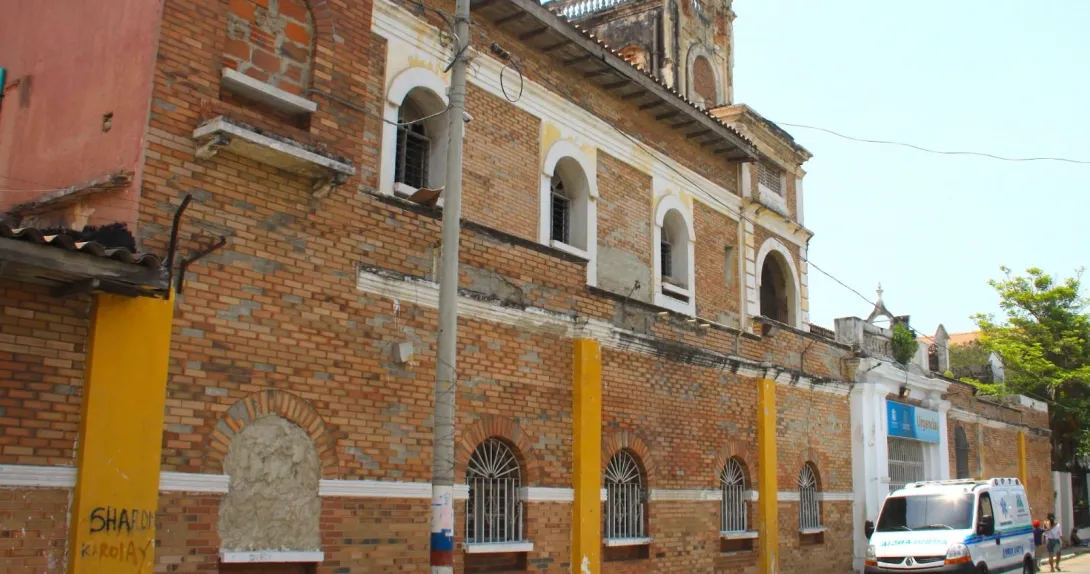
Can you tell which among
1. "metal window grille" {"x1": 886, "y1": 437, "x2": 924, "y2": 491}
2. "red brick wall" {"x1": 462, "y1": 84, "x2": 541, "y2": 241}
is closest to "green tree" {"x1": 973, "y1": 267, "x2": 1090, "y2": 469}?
"metal window grille" {"x1": 886, "y1": 437, "x2": 924, "y2": 491}

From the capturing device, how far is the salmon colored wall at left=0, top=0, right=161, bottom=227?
29.3ft

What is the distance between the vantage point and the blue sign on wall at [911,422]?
23016mm

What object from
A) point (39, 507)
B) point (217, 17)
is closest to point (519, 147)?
point (217, 17)

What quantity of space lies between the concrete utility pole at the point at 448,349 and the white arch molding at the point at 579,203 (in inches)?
200

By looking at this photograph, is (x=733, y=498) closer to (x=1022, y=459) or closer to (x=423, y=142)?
(x=423, y=142)

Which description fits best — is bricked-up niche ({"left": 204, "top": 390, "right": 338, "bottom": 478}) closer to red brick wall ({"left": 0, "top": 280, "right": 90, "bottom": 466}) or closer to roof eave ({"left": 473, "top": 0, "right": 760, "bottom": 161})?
red brick wall ({"left": 0, "top": 280, "right": 90, "bottom": 466})

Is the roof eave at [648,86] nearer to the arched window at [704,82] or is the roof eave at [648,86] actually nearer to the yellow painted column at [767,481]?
the yellow painted column at [767,481]

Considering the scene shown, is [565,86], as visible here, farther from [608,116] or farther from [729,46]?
[729,46]

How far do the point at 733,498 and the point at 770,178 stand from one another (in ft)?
23.7

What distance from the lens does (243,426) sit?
9.12 meters

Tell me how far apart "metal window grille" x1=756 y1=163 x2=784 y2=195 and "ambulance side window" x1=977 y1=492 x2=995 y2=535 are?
24.4ft

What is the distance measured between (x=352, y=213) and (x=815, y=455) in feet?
42.3

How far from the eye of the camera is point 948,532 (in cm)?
1609

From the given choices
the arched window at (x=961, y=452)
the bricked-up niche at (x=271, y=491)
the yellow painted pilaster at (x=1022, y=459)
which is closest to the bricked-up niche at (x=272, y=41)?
the bricked-up niche at (x=271, y=491)
